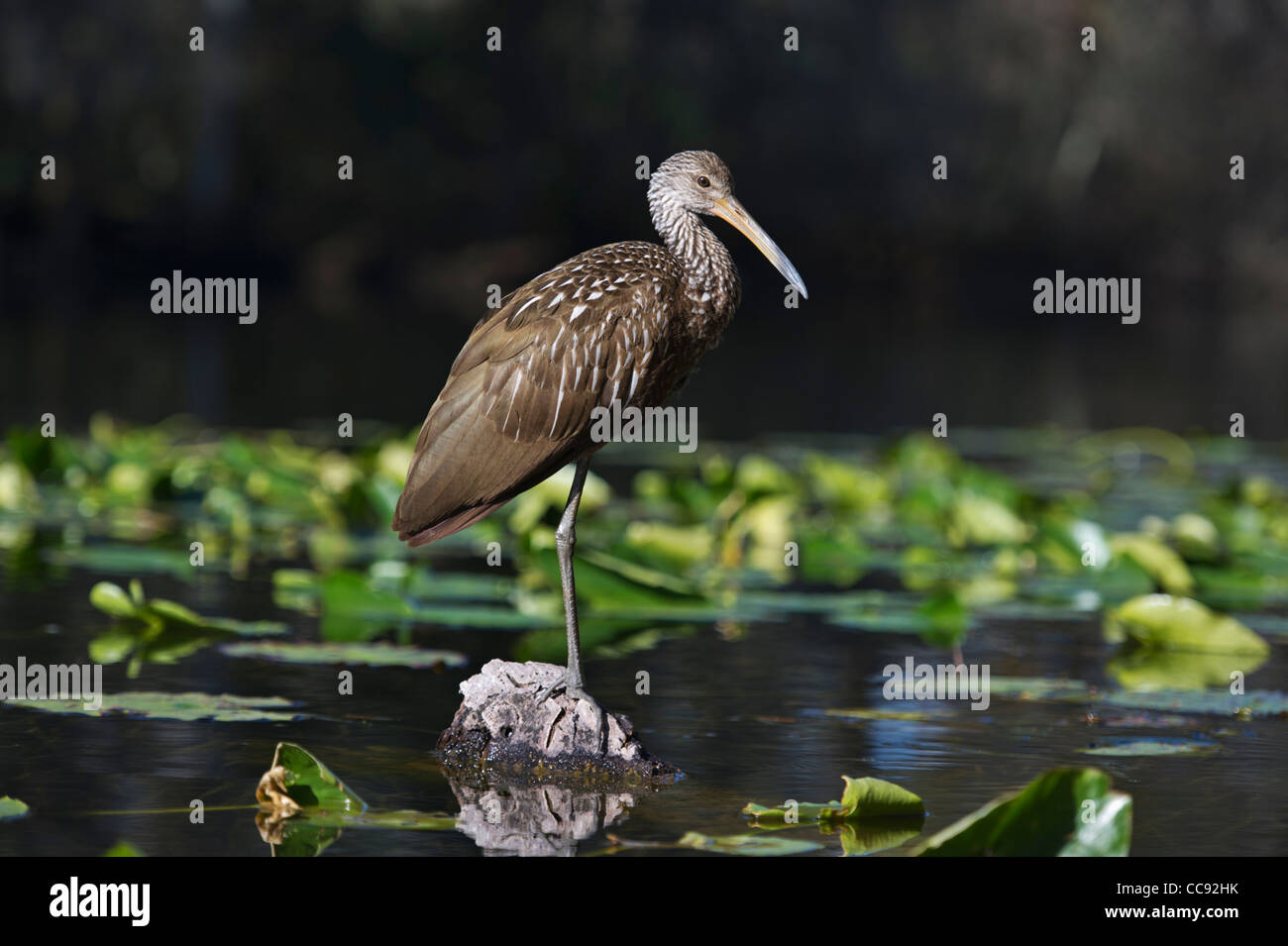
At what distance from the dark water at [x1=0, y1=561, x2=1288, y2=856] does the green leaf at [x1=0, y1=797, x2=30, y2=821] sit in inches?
1.8

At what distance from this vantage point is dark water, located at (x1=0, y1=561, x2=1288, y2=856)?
18.7 feet

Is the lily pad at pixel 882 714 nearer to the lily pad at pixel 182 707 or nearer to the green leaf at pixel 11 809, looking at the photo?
the lily pad at pixel 182 707

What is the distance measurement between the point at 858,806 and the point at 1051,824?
94 centimetres

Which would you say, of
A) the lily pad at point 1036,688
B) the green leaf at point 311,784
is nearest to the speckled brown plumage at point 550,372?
the green leaf at point 311,784

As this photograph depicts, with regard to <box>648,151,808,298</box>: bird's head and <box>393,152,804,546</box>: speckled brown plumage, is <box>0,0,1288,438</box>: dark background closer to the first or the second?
<box>648,151,808,298</box>: bird's head

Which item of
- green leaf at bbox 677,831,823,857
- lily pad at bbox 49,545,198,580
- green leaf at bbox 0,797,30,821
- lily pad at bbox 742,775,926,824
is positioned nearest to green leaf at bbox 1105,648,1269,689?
lily pad at bbox 742,775,926,824

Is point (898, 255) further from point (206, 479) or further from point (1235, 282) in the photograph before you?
point (206, 479)

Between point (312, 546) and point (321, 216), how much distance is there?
1054 inches

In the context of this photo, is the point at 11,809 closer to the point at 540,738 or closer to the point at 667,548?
the point at 540,738

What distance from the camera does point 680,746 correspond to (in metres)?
6.86

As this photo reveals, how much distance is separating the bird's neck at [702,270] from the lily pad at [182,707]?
2.03m

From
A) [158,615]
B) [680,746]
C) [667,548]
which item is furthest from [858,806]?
[667,548]

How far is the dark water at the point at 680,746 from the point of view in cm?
571

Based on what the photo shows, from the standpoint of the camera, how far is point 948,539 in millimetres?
11539
